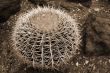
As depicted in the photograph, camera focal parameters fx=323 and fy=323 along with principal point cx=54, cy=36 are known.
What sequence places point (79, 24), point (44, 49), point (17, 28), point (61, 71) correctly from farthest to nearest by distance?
point (79, 24)
point (61, 71)
point (17, 28)
point (44, 49)

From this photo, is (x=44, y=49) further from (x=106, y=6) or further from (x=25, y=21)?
(x=106, y=6)

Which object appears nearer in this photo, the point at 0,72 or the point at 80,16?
the point at 0,72

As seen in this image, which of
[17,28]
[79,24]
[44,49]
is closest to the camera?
[44,49]

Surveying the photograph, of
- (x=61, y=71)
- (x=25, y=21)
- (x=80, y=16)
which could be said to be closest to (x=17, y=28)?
(x=25, y=21)

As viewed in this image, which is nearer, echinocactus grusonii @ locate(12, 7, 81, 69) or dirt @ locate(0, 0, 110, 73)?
echinocactus grusonii @ locate(12, 7, 81, 69)

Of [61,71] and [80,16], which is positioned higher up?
[80,16]

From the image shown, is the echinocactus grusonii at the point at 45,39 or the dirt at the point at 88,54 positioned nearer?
the echinocactus grusonii at the point at 45,39

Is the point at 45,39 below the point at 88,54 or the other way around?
the other way around

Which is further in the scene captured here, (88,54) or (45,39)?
(88,54)
